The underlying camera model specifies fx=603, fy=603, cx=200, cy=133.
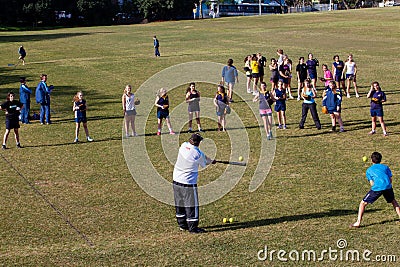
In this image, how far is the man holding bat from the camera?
489 inches

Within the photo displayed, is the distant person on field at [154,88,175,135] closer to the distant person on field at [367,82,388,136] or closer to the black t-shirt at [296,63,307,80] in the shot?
the distant person on field at [367,82,388,136]

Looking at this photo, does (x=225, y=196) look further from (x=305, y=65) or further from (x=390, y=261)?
(x=305, y=65)

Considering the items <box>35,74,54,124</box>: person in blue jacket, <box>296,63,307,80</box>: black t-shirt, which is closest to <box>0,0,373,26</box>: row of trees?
<box>35,74,54,124</box>: person in blue jacket

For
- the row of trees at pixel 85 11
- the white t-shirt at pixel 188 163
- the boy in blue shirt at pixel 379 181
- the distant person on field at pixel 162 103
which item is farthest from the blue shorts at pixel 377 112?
the row of trees at pixel 85 11

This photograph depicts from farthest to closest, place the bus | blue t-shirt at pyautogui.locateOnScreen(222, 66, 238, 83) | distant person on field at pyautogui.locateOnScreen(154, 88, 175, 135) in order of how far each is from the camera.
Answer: the bus → blue t-shirt at pyautogui.locateOnScreen(222, 66, 238, 83) → distant person on field at pyautogui.locateOnScreen(154, 88, 175, 135)

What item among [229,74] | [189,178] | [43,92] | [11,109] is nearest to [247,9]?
[229,74]

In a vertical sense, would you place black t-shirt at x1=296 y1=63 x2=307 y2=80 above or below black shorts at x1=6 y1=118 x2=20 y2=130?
above

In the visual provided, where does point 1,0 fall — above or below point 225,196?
above

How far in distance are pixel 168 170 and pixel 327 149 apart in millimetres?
5346

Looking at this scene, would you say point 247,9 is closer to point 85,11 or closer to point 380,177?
point 85,11

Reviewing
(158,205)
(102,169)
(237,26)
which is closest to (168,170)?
(102,169)

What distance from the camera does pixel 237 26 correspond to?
8119 centimetres

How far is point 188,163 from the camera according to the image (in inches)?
488

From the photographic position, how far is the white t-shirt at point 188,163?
12391 mm
